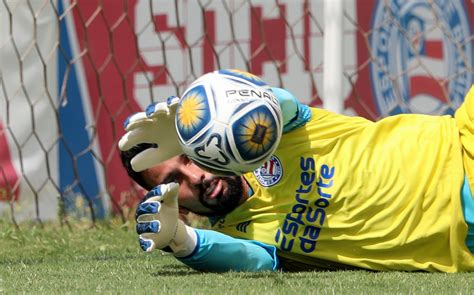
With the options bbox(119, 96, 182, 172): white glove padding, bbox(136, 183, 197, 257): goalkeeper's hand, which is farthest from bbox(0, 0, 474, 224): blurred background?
bbox(136, 183, 197, 257): goalkeeper's hand

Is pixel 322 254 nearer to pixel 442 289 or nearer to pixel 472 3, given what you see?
pixel 442 289

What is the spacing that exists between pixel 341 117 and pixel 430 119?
262mm

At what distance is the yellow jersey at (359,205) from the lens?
9.52ft

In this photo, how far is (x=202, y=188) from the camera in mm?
2965

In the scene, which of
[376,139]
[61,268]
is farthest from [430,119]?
[61,268]

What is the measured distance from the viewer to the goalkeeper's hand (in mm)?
2682

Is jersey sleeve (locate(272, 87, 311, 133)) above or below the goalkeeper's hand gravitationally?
above

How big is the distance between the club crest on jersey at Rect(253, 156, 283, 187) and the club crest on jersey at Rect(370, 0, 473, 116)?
Result: 221 cm

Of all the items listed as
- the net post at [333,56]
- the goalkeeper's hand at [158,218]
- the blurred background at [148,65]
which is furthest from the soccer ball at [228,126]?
the blurred background at [148,65]

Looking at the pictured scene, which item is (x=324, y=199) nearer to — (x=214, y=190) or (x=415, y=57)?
(x=214, y=190)

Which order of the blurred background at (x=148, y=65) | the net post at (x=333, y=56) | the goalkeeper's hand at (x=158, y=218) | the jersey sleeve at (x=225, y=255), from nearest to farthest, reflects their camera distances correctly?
1. the goalkeeper's hand at (x=158, y=218)
2. the jersey sleeve at (x=225, y=255)
3. the net post at (x=333, y=56)
4. the blurred background at (x=148, y=65)

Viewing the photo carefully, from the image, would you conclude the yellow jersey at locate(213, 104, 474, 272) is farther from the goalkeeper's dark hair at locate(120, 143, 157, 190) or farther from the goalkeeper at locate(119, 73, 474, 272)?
the goalkeeper's dark hair at locate(120, 143, 157, 190)

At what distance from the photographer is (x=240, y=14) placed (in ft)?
16.7

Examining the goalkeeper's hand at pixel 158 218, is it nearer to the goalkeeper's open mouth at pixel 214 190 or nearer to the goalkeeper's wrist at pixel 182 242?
the goalkeeper's wrist at pixel 182 242
